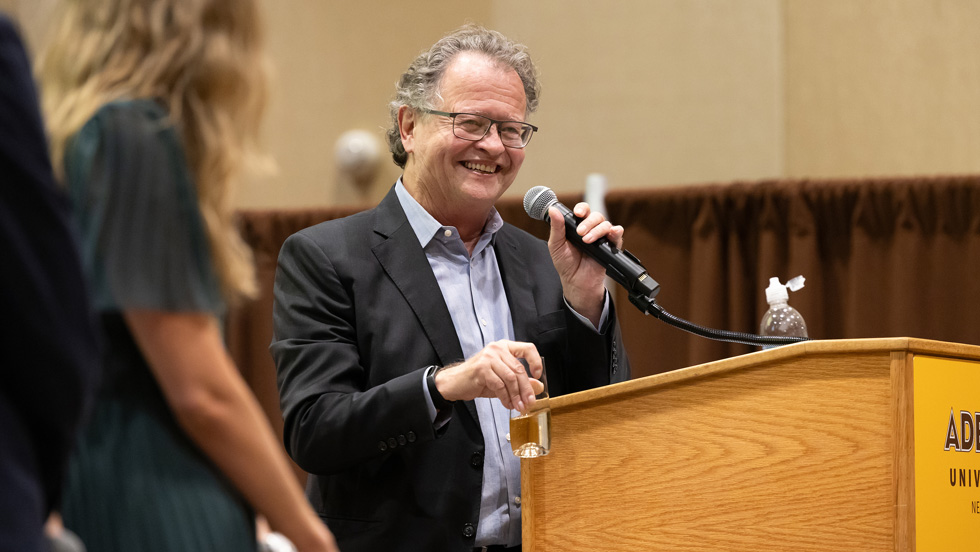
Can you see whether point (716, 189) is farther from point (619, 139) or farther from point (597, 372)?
point (597, 372)

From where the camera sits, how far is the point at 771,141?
15.9ft

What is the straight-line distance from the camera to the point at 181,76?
110cm

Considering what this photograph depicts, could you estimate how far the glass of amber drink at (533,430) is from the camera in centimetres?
182

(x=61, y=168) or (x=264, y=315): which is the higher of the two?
(x=61, y=168)

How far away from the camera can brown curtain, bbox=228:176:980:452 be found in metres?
3.79

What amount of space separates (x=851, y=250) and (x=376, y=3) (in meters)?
2.74

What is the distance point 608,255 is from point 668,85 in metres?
3.11

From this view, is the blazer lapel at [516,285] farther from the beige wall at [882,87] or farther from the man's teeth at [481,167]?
the beige wall at [882,87]

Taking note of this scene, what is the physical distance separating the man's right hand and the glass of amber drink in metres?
0.04

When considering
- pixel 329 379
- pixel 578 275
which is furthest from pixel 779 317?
pixel 329 379

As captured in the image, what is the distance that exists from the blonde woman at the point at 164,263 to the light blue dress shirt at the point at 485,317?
2.99 ft

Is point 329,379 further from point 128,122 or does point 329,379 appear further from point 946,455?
point 946,455

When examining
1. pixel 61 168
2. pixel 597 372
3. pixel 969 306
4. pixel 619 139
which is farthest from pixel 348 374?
pixel 619 139

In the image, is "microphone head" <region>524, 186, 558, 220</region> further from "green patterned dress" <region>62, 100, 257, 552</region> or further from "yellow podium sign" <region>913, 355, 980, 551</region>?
"green patterned dress" <region>62, 100, 257, 552</region>
